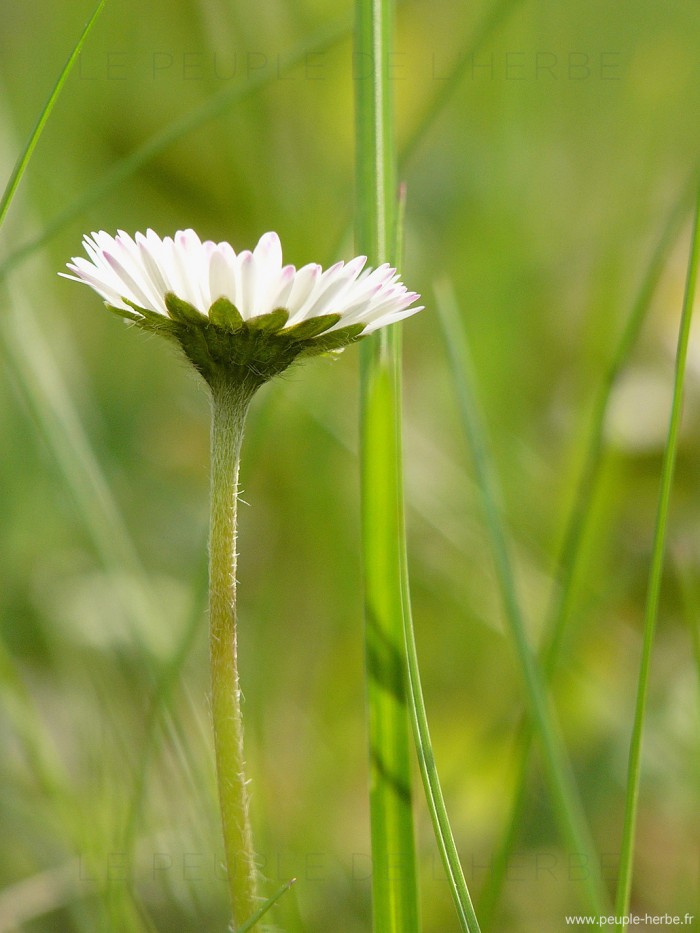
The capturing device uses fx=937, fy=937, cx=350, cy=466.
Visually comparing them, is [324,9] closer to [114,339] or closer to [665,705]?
[114,339]

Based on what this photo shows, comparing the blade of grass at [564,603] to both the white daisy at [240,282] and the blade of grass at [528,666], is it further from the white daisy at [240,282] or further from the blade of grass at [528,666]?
the white daisy at [240,282]

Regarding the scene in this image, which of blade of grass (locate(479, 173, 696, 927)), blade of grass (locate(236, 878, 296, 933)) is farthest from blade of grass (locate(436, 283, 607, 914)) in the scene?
blade of grass (locate(236, 878, 296, 933))

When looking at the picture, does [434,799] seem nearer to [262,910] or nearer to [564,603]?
[262,910]

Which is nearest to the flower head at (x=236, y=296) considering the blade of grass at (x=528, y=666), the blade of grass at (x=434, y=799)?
the blade of grass at (x=434, y=799)

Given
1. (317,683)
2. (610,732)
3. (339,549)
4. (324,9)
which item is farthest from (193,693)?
(324,9)

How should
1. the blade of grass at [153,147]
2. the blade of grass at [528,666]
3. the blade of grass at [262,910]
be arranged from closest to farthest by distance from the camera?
the blade of grass at [262,910] → the blade of grass at [528,666] → the blade of grass at [153,147]

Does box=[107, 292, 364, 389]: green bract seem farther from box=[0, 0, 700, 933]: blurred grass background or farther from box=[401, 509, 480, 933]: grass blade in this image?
box=[0, 0, 700, 933]: blurred grass background

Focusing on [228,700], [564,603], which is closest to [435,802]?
[228,700]
